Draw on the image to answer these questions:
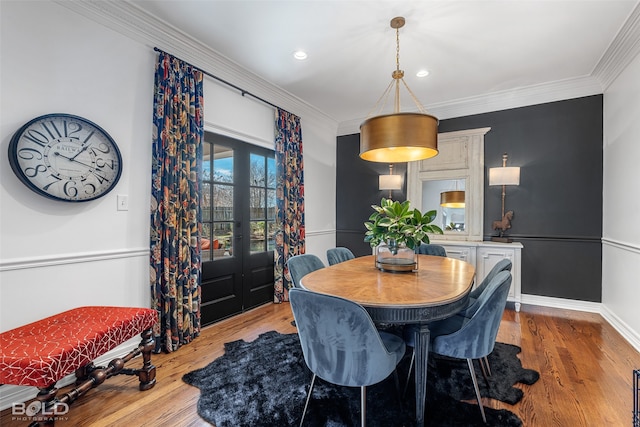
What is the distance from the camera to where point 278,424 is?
1.63m

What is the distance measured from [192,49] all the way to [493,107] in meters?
3.85

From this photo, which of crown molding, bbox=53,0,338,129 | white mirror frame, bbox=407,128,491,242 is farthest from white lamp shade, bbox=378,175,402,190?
crown molding, bbox=53,0,338,129

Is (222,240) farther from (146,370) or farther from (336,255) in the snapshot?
(146,370)

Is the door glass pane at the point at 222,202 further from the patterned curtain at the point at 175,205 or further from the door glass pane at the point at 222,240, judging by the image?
the patterned curtain at the point at 175,205

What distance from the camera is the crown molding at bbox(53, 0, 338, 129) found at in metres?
2.16

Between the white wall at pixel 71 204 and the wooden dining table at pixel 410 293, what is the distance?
158 cm

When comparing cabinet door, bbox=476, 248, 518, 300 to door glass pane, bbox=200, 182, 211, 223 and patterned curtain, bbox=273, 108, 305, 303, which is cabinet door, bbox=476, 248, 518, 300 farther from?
door glass pane, bbox=200, 182, 211, 223

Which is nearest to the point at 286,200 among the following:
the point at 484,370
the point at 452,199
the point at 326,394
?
the point at 452,199

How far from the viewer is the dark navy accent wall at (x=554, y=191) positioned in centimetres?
351

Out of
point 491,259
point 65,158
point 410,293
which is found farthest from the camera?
point 491,259

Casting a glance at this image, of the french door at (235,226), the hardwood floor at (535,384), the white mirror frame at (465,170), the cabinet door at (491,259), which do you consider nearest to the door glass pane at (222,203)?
the french door at (235,226)

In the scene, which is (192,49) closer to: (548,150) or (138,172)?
(138,172)

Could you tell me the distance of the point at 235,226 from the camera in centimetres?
343

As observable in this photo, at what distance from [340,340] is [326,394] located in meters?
0.77
